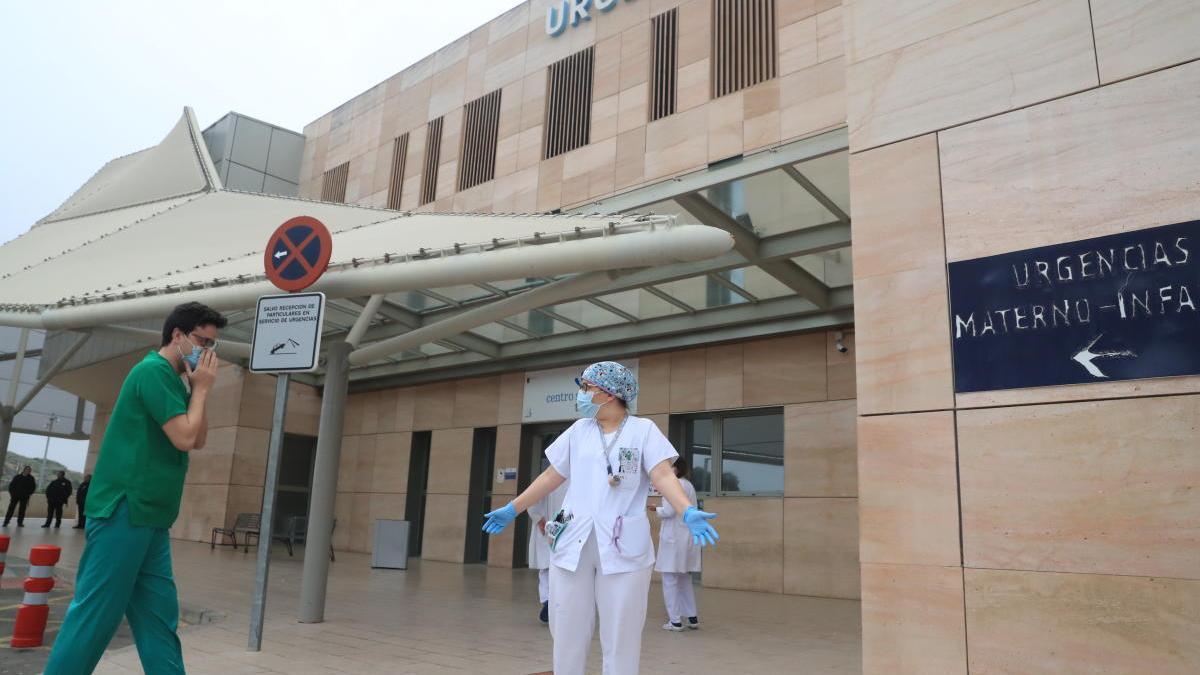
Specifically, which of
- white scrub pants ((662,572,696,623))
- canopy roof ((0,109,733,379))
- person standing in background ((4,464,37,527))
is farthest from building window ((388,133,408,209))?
white scrub pants ((662,572,696,623))

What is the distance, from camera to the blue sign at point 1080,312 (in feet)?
12.9

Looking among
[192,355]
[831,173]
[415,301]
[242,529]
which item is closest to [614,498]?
[192,355]

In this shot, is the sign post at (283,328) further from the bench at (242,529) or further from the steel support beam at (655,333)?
the bench at (242,529)

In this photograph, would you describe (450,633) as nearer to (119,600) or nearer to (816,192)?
(119,600)

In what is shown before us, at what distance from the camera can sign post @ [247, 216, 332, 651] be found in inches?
→ 228

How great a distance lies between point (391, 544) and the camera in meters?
14.4

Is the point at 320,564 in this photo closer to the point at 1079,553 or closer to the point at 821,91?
the point at 1079,553

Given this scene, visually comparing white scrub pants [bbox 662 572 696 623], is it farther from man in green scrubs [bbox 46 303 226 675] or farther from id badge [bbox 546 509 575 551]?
man in green scrubs [bbox 46 303 226 675]

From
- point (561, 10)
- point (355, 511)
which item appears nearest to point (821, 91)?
point (561, 10)

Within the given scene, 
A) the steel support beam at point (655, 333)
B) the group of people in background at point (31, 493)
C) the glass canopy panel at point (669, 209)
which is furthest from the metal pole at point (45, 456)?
the glass canopy panel at point (669, 209)

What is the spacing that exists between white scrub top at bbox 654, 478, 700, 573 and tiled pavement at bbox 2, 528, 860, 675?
2.04ft

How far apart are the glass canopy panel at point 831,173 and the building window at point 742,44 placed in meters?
4.82

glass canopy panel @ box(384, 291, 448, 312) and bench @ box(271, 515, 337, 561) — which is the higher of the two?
glass canopy panel @ box(384, 291, 448, 312)

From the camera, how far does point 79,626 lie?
3.26 metres
